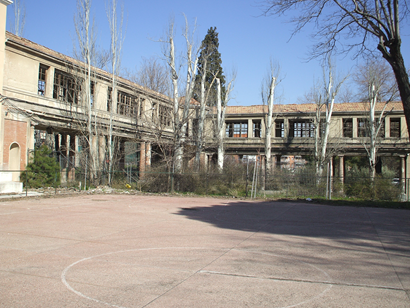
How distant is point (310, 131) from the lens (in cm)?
4284

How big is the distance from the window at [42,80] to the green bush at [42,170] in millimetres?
4974

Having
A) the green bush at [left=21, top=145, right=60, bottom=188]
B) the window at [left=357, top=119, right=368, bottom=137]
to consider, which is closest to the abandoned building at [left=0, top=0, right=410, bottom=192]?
the window at [left=357, top=119, right=368, bottom=137]

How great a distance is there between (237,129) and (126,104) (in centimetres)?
1728

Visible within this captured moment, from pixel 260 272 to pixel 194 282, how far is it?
1.27 metres

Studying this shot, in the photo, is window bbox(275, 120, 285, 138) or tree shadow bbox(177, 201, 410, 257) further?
window bbox(275, 120, 285, 138)

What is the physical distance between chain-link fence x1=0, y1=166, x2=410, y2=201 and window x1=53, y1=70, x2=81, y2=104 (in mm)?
6701

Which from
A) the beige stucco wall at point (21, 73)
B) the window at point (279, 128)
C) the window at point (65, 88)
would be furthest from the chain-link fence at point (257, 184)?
the window at point (279, 128)

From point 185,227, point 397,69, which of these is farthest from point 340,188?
point 185,227

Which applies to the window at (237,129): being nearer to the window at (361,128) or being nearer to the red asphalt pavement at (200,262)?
the window at (361,128)

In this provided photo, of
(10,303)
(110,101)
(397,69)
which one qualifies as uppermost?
(110,101)

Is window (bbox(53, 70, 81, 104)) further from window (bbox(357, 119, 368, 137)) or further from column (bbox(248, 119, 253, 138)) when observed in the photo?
window (bbox(357, 119, 368, 137))

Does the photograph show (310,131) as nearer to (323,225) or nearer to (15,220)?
(323,225)

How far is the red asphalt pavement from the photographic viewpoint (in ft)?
15.5

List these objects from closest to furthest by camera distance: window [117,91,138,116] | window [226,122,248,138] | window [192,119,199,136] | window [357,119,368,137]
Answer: window [117,91,138,116], window [192,119,199,136], window [357,119,368,137], window [226,122,248,138]
